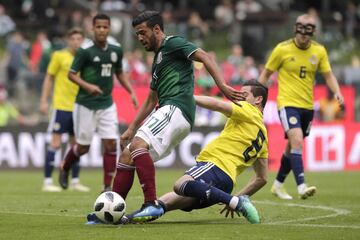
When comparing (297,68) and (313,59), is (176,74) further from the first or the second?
(313,59)

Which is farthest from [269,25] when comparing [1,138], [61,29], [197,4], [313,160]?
[1,138]

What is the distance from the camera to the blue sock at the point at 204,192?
9.98 metres

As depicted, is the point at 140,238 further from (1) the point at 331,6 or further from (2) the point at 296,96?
(1) the point at 331,6

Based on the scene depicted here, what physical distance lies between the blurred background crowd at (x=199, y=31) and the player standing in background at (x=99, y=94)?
10.1 metres

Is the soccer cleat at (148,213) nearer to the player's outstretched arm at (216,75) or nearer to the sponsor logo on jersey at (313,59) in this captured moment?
the player's outstretched arm at (216,75)

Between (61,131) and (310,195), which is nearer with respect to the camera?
(310,195)

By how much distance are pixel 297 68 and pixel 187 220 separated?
14.8ft

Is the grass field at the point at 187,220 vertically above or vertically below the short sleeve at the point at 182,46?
below

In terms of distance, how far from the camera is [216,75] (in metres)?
9.98

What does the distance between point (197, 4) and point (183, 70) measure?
82.2 ft

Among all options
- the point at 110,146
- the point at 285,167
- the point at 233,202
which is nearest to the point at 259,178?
the point at 233,202

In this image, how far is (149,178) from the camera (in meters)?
10.1

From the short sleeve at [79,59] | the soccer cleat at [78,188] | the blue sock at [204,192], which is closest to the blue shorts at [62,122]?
the soccer cleat at [78,188]

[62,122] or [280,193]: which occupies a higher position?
[62,122]
